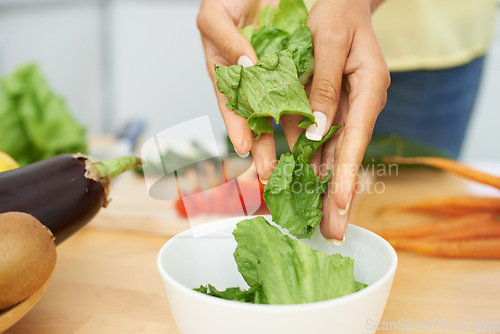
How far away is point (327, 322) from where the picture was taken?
0.57m

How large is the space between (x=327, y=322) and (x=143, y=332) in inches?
15.7

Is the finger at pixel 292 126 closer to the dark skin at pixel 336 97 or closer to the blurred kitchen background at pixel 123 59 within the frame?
the dark skin at pixel 336 97

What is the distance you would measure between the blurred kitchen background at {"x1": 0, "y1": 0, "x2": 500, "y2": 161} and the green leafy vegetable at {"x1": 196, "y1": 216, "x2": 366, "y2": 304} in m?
3.13

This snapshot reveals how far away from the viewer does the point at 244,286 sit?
83cm

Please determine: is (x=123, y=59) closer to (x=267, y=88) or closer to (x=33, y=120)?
(x=33, y=120)

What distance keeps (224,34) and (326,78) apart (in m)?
0.24

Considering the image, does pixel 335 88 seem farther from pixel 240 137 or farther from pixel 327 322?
pixel 327 322

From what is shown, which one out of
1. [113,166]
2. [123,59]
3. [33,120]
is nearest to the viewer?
[113,166]

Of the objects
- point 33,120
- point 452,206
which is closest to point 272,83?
point 452,206

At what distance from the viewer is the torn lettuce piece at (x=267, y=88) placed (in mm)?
757

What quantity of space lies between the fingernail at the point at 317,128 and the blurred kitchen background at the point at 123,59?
3061 millimetres

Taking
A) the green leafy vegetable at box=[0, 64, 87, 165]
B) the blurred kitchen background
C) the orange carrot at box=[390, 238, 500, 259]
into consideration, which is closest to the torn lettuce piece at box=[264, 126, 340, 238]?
the orange carrot at box=[390, 238, 500, 259]

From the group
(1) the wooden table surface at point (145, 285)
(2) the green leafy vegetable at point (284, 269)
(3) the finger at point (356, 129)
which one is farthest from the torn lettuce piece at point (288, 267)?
(1) the wooden table surface at point (145, 285)

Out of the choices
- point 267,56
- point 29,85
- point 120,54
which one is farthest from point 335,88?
point 120,54
